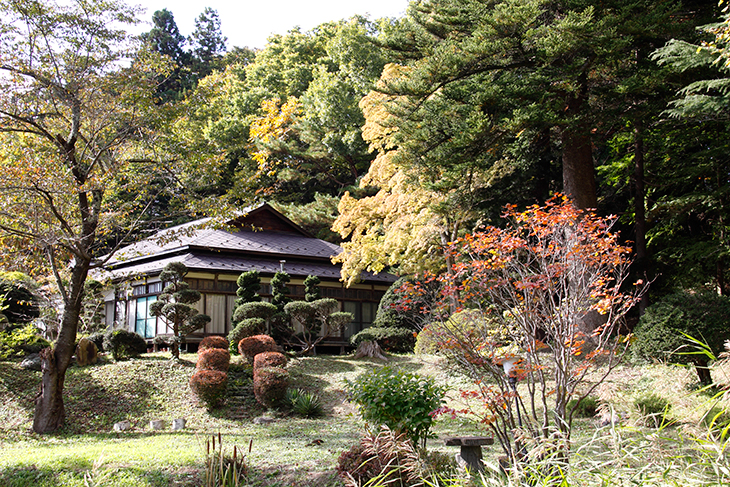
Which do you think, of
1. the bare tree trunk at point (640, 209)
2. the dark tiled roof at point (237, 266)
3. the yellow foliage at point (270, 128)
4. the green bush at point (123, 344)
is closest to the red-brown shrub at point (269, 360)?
the green bush at point (123, 344)

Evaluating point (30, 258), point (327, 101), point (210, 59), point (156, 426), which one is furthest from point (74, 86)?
point (210, 59)

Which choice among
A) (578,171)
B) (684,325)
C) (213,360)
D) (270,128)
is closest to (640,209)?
(578,171)

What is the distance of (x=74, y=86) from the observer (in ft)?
31.5

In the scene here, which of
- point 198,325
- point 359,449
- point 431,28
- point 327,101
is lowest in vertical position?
point 359,449

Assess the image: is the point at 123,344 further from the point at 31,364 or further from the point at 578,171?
the point at 578,171

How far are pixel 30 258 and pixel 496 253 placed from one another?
357 inches

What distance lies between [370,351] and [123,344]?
657 cm

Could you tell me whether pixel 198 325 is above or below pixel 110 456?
above

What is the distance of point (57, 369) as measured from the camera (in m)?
9.40

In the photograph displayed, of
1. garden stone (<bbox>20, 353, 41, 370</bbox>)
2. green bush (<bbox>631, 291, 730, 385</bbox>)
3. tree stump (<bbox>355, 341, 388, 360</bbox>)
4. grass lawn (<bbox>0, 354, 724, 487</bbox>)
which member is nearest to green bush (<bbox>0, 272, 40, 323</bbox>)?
garden stone (<bbox>20, 353, 41, 370</bbox>)

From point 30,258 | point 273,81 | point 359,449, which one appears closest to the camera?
point 359,449

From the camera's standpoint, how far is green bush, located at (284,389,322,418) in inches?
429

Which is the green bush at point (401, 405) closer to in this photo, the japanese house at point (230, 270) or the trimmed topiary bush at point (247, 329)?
the trimmed topiary bush at point (247, 329)

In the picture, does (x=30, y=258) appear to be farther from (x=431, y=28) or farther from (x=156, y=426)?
(x=431, y=28)
